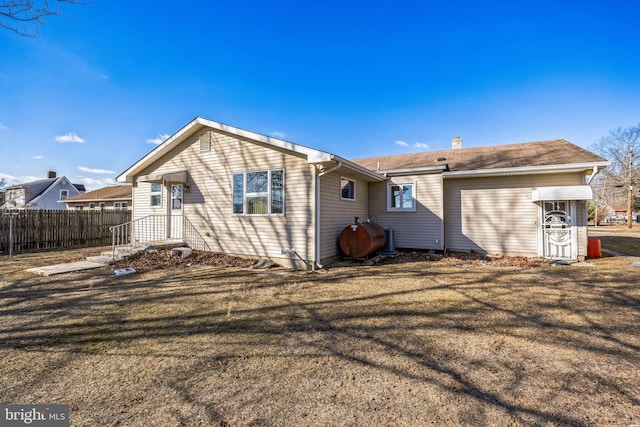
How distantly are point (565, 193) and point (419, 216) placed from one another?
427 cm

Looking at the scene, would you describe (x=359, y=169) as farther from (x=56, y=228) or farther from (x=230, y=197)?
(x=56, y=228)

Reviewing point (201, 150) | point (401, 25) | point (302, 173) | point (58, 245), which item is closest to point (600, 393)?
point (302, 173)

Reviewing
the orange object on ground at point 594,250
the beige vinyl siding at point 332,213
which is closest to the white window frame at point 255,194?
the beige vinyl siding at point 332,213

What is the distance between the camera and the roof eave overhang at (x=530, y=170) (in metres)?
8.61

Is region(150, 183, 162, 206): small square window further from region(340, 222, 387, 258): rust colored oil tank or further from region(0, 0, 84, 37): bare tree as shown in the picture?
region(340, 222, 387, 258): rust colored oil tank

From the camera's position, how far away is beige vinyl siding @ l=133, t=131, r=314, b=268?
7961 mm

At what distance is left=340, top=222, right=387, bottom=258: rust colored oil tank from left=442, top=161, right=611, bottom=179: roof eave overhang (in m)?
3.94

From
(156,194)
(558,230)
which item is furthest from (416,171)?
(156,194)

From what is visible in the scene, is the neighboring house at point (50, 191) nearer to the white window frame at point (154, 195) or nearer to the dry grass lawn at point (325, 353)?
the white window frame at point (154, 195)

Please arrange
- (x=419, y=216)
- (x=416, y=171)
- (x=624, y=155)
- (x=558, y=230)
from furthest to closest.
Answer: (x=624, y=155) < (x=419, y=216) < (x=416, y=171) < (x=558, y=230)

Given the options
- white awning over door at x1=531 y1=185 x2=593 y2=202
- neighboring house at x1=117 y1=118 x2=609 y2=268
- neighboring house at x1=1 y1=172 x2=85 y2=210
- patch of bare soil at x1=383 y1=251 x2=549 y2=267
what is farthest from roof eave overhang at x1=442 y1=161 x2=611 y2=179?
neighboring house at x1=1 y1=172 x2=85 y2=210

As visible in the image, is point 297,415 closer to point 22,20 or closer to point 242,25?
point 22,20

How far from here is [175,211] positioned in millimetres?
10555

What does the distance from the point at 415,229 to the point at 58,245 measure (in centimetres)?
1500
